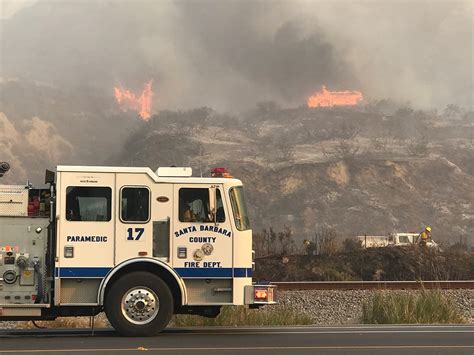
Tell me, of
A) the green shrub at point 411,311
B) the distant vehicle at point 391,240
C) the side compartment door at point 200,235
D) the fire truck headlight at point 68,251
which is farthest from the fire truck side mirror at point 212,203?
the distant vehicle at point 391,240

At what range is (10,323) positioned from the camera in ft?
54.4

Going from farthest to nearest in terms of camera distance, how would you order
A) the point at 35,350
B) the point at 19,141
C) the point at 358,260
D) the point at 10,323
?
the point at 19,141, the point at 358,260, the point at 10,323, the point at 35,350

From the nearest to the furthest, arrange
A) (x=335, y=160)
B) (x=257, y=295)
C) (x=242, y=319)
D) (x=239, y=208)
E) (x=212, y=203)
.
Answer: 1. (x=257, y=295)
2. (x=212, y=203)
3. (x=239, y=208)
4. (x=242, y=319)
5. (x=335, y=160)

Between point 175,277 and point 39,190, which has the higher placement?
point 39,190

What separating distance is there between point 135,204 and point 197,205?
974 mm

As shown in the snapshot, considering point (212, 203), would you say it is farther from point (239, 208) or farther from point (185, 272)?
point (185, 272)

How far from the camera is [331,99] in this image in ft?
317

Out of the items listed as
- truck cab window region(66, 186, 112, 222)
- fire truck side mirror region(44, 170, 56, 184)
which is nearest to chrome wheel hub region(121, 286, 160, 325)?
truck cab window region(66, 186, 112, 222)

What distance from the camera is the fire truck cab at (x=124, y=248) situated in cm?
1186

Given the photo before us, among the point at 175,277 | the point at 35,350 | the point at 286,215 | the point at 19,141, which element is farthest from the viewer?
the point at 19,141

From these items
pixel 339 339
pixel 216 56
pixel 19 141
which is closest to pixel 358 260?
pixel 339 339

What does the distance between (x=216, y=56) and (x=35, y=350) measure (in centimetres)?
8778

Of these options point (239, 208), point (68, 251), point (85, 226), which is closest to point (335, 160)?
point (239, 208)

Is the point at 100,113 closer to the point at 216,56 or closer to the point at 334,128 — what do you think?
the point at 216,56
